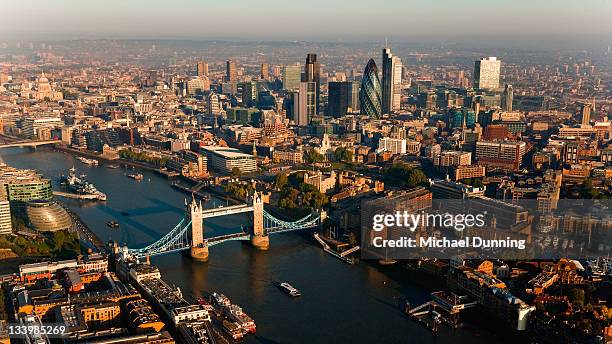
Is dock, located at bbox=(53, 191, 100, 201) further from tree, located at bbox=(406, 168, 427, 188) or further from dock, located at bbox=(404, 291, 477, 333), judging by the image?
dock, located at bbox=(404, 291, 477, 333)

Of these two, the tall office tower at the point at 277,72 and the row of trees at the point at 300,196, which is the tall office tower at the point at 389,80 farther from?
the tall office tower at the point at 277,72

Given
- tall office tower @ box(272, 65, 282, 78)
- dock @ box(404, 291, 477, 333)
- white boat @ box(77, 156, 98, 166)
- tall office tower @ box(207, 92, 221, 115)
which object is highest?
tall office tower @ box(272, 65, 282, 78)

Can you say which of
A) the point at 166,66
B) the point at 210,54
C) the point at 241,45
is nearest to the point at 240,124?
the point at 166,66

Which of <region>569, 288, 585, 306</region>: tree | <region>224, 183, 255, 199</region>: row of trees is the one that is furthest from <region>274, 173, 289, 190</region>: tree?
<region>569, 288, 585, 306</region>: tree

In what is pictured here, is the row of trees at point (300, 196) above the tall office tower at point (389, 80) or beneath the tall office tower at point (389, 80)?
beneath

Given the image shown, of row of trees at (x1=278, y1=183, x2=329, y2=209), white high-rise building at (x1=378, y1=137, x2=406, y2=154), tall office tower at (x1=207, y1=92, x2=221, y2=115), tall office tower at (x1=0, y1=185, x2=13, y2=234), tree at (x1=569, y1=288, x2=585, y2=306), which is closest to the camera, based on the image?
tree at (x1=569, y1=288, x2=585, y2=306)

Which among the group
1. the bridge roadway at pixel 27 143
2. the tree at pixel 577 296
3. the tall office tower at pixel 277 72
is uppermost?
the tall office tower at pixel 277 72

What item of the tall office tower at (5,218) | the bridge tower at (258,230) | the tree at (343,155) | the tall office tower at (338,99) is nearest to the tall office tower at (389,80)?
the tall office tower at (338,99)

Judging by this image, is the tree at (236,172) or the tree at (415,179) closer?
the tree at (415,179)
